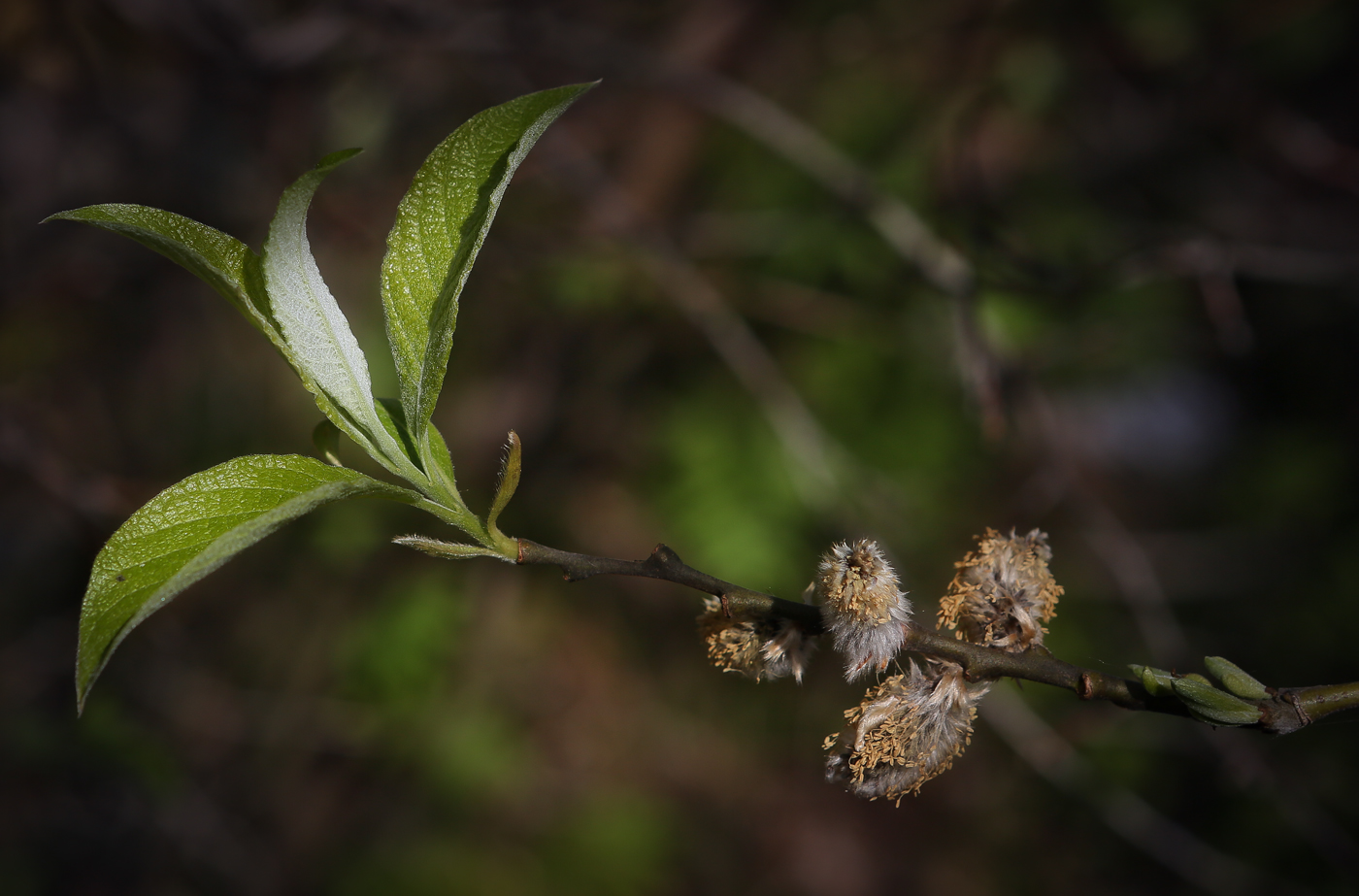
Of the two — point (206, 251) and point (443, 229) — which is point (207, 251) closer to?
point (206, 251)

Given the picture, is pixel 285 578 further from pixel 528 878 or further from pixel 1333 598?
pixel 1333 598

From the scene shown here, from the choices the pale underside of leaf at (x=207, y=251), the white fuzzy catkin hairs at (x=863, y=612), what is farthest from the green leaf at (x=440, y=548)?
the white fuzzy catkin hairs at (x=863, y=612)

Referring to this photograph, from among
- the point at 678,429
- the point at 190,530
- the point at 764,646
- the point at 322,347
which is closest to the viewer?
the point at 190,530

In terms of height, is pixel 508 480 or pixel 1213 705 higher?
pixel 508 480

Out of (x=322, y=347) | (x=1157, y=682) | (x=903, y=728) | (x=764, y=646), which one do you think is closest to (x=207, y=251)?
(x=322, y=347)

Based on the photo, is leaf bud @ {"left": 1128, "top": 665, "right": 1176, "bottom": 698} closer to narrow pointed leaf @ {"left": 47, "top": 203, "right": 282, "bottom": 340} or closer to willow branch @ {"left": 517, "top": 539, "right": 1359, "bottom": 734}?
willow branch @ {"left": 517, "top": 539, "right": 1359, "bottom": 734}
